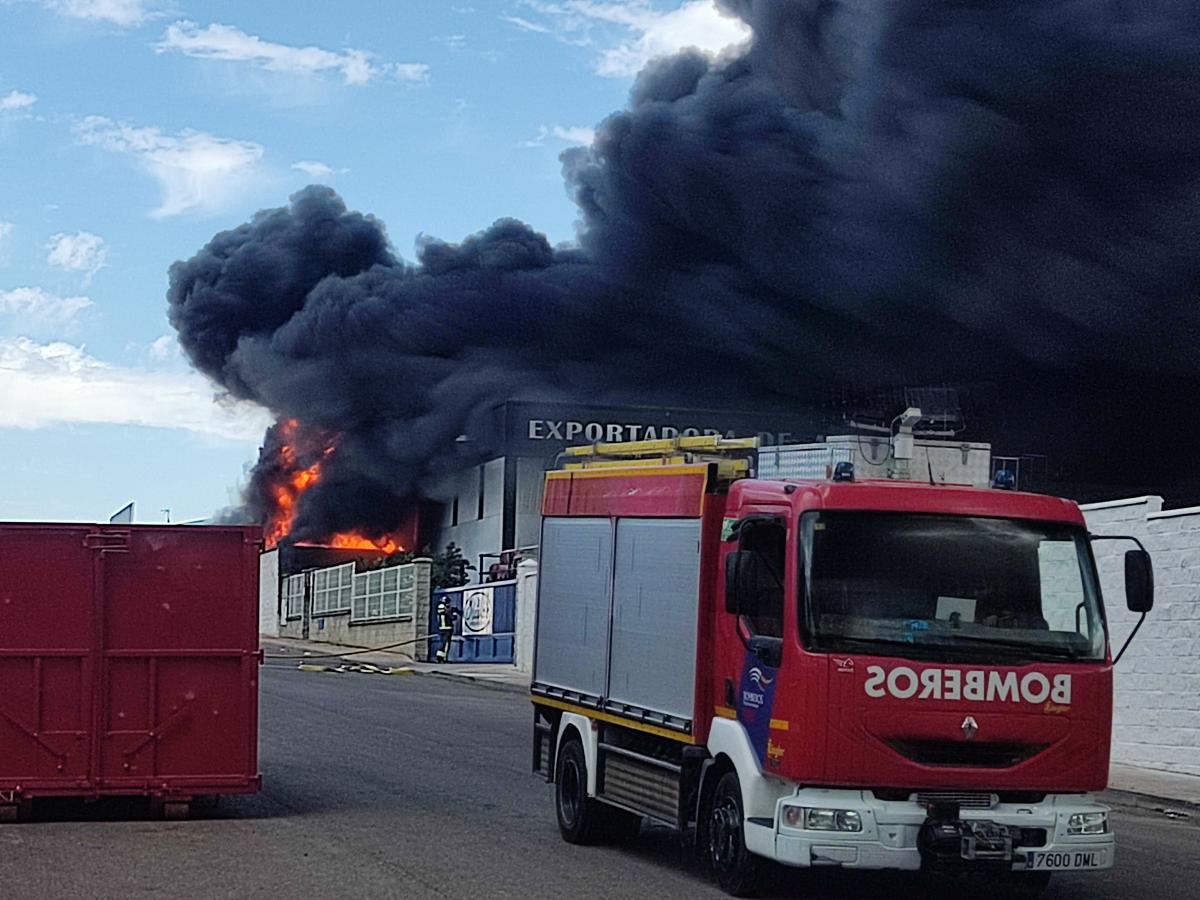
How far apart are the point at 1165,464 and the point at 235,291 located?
29.4 meters

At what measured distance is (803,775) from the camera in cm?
846

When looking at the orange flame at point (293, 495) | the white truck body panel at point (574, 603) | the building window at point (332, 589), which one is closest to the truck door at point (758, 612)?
the white truck body panel at point (574, 603)

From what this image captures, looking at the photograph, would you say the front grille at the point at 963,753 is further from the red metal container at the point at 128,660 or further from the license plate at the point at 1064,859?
the red metal container at the point at 128,660

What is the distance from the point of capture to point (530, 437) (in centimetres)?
5300

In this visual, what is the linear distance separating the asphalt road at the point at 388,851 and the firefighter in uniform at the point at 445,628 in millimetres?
22921

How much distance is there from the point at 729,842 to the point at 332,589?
43.2 meters

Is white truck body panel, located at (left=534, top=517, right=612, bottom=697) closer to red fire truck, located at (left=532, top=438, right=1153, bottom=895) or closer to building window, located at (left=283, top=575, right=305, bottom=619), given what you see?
red fire truck, located at (left=532, top=438, right=1153, bottom=895)

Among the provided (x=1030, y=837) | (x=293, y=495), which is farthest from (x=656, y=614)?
(x=293, y=495)

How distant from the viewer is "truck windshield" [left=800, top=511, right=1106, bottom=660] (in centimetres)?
866

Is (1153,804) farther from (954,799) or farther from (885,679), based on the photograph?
(885,679)

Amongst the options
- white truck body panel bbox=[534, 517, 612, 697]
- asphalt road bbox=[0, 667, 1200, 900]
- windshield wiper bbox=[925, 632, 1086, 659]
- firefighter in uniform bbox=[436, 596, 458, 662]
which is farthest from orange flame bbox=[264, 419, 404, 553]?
windshield wiper bbox=[925, 632, 1086, 659]

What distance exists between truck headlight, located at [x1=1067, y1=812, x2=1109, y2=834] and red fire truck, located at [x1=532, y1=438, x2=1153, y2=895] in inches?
0.4

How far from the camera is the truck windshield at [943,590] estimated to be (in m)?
8.66

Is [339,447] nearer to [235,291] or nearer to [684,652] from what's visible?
[235,291]
